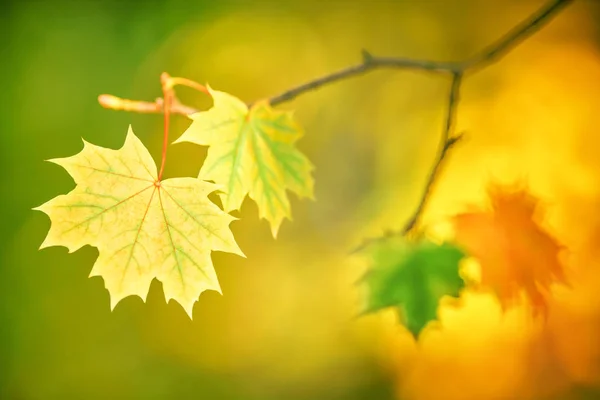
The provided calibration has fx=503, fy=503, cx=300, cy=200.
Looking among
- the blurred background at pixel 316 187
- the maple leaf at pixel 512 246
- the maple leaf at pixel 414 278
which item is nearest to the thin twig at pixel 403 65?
the maple leaf at pixel 414 278

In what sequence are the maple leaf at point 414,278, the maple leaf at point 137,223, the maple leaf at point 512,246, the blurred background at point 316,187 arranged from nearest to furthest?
the maple leaf at point 137,223 < the maple leaf at point 414,278 < the maple leaf at point 512,246 < the blurred background at point 316,187

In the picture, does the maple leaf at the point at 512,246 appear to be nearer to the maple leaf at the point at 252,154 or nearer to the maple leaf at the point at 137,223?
the maple leaf at the point at 252,154

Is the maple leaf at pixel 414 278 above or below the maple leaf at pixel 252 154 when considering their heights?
below

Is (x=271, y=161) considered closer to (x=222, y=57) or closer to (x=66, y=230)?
(x=66, y=230)

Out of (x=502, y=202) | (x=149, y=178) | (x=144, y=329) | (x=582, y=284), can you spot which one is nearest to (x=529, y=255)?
(x=502, y=202)

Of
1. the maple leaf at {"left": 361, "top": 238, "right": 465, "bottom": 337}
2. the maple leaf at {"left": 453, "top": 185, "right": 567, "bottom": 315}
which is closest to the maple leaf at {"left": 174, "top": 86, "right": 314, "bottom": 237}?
the maple leaf at {"left": 361, "top": 238, "right": 465, "bottom": 337}

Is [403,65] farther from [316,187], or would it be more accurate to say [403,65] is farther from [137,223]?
[316,187]

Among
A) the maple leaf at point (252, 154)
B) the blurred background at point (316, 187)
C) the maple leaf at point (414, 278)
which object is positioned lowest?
the maple leaf at point (414, 278)

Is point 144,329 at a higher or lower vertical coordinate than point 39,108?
lower
